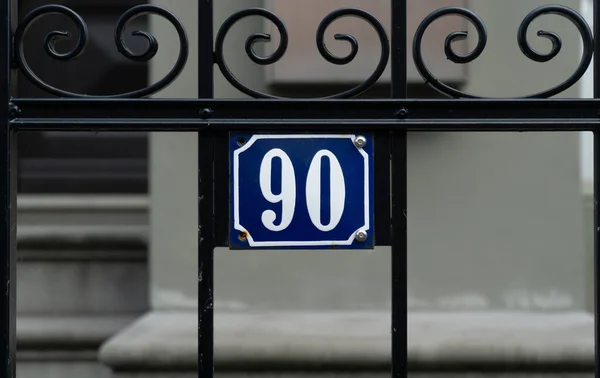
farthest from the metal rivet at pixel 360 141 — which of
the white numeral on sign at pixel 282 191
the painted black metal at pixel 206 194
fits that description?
the painted black metal at pixel 206 194

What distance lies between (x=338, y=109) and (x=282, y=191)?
0.64 ft

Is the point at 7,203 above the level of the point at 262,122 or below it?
below

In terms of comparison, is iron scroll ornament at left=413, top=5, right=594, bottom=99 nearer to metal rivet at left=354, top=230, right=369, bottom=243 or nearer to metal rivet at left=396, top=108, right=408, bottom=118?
metal rivet at left=396, top=108, right=408, bottom=118

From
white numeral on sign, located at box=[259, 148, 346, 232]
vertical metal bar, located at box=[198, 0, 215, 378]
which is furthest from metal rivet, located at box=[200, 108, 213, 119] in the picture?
white numeral on sign, located at box=[259, 148, 346, 232]

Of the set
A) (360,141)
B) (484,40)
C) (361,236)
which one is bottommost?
(361,236)

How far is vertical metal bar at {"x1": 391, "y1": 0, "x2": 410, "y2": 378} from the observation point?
1.56 m

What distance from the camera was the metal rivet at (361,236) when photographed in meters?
1.57

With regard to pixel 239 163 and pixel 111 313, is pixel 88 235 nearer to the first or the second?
pixel 111 313

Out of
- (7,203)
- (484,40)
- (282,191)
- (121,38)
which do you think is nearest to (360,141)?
(282,191)

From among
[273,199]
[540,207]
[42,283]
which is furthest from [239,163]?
[42,283]

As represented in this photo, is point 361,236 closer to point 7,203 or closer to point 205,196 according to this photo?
point 205,196

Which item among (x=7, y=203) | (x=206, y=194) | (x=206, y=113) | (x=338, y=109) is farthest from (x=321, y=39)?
(x=7, y=203)

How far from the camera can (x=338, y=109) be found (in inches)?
61.9

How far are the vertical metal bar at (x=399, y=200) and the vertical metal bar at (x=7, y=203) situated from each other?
75 cm
